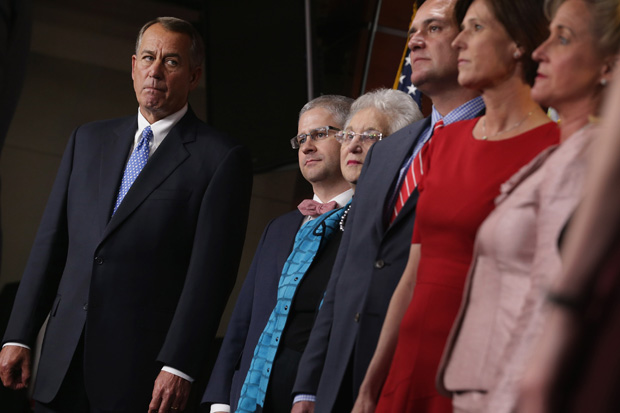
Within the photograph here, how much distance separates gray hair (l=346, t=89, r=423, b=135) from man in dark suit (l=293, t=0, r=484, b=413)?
0.43m

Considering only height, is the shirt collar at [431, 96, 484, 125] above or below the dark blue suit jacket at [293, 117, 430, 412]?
above

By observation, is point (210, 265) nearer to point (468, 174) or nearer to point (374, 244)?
point (374, 244)

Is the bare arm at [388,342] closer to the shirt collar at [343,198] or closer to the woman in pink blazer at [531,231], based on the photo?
the woman in pink blazer at [531,231]

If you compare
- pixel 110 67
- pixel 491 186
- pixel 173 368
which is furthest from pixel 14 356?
pixel 110 67

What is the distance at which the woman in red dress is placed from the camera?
1762 millimetres

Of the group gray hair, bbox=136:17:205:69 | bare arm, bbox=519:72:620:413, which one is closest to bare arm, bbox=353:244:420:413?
bare arm, bbox=519:72:620:413

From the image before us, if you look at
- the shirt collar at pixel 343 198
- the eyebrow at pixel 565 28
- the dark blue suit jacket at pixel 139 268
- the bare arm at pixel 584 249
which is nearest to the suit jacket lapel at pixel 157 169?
the dark blue suit jacket at pixel 139 268

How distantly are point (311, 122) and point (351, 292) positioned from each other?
3.64 ft

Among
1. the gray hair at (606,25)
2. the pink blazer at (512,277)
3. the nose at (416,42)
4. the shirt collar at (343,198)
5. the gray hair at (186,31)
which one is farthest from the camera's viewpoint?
the gray hair at (186,31)

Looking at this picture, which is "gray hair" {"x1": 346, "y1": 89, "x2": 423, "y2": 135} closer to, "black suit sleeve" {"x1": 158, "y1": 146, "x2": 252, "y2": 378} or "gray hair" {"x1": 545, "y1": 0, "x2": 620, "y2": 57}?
"black suit sleeve" {"x1": 158, "y1": 146, "x2": 252, "y2": 378}

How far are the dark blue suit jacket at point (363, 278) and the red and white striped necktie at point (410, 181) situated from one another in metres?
0.03

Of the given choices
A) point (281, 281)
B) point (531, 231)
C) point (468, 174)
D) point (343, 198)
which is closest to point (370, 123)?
point (343, 198)

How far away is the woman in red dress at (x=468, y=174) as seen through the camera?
1762 mm

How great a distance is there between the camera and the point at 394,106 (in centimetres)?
288
